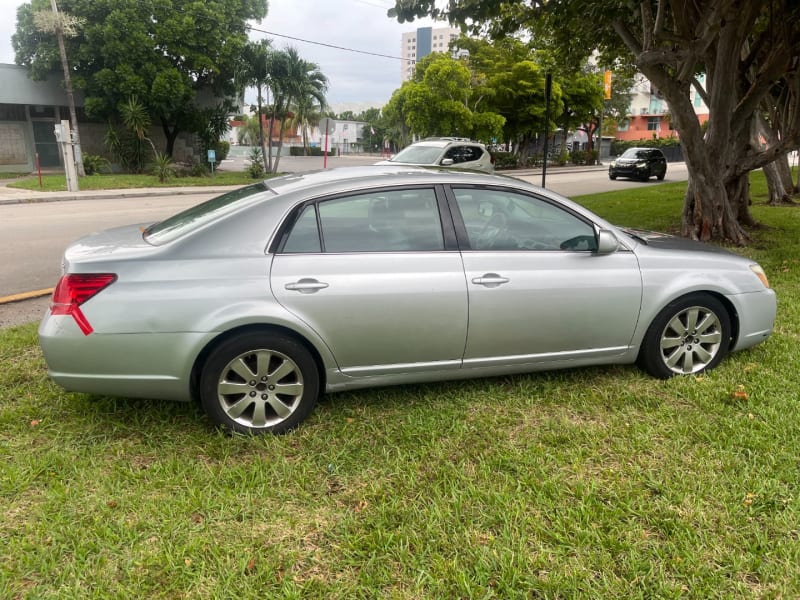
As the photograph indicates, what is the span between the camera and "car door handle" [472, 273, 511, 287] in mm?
3600

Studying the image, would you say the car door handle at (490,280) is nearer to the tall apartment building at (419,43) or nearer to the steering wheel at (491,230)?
the steering wheel at (491,230)

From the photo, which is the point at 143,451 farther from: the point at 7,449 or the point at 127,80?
the point at 127,80

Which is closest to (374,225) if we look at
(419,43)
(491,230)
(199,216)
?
(491,230)

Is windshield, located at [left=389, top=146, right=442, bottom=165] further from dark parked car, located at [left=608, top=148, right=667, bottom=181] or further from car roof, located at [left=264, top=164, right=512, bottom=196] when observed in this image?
dark parked car, located at [left=608, top=148, right=667, bottom=181]

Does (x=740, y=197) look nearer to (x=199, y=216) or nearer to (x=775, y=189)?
(x=775, y=189)

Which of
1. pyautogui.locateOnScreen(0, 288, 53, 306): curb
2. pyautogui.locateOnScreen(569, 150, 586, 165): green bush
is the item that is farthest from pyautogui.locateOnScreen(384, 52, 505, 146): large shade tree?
pyautogui.locateOnScreen(0, 288, 53, 306): curb

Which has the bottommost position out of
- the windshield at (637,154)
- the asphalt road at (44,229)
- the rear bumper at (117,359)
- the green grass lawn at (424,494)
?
the green grass lawn at (424,494)

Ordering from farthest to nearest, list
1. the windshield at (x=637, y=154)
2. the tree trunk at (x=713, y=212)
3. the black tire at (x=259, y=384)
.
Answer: the windshield at (x=637, y=154) < the tree trunk at (x=713, y=212) < the black tire at (x=259, y=384)

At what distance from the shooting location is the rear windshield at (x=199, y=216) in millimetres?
3521

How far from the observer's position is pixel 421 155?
1375 cm

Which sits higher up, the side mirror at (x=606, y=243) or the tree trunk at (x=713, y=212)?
the side mirror at (x=606, y=243)

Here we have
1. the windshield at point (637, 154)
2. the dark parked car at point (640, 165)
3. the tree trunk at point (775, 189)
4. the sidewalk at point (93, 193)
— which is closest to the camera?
the tree trunk at point (775, 189)

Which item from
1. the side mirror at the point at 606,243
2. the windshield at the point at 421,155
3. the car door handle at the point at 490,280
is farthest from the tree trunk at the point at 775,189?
the car door handle at the point at 490,280

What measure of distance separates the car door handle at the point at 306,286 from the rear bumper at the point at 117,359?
0.52m
